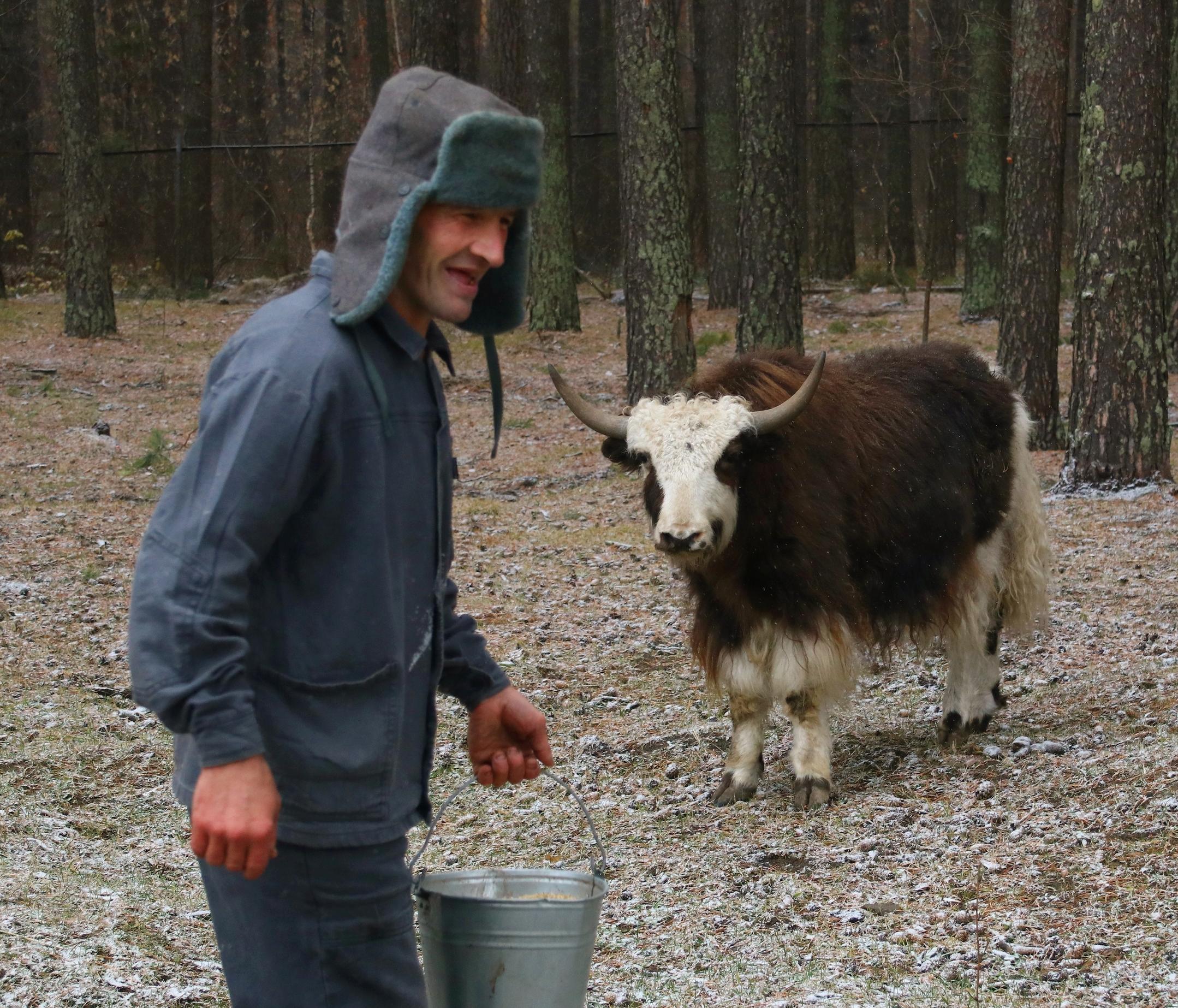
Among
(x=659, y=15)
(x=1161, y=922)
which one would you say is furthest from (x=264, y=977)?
(x=659, y=15)

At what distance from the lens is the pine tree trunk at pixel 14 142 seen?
89.6 feet

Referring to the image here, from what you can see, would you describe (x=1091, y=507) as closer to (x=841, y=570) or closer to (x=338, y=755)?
(x=841, y=570)

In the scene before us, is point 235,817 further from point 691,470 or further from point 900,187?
point 900,187

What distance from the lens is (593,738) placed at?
6.83m

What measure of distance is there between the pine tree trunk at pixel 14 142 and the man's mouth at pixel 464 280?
26.1m

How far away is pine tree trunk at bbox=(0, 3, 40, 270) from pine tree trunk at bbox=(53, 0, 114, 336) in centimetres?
756

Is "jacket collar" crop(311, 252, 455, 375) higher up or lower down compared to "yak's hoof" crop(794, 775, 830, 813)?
higher up

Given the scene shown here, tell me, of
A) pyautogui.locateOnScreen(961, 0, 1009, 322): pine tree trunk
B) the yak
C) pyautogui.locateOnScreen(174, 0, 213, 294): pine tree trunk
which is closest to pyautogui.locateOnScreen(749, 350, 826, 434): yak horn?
the yak

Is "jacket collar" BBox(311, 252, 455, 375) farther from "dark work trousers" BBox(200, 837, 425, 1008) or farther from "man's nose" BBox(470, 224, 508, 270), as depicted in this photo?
"dark work trousers" BBox(200, 837, 425, 1008)

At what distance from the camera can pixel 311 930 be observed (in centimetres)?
246

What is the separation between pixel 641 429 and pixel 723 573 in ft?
2.16

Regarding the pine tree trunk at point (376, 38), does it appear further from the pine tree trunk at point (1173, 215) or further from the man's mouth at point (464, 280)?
the man's mouth at point (464, 280)

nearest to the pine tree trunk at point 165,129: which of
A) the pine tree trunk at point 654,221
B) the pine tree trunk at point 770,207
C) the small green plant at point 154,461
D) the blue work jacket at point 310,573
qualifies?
the small green plant at point 154,461

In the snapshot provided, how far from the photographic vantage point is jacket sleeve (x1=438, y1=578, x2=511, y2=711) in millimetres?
3000
